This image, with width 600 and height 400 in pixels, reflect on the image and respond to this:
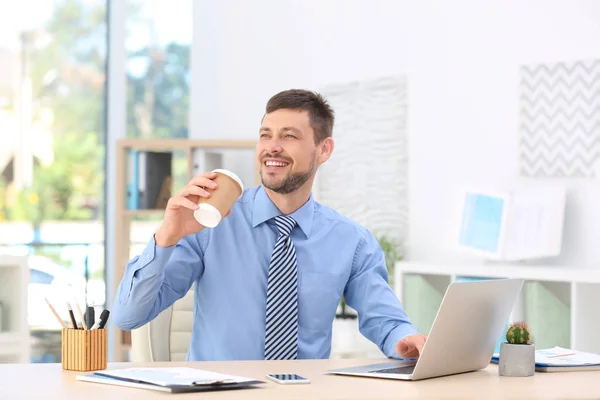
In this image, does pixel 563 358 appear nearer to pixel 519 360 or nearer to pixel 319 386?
pixel 519 360

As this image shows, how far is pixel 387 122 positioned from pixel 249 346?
2354 millimetres

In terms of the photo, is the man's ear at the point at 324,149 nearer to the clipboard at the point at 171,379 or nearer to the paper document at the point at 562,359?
the paper document at the point at 562,359

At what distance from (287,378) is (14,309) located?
2872 millimetres

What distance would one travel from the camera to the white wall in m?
3.86

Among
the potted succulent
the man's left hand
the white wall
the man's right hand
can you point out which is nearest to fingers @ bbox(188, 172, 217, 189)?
the man's right hand

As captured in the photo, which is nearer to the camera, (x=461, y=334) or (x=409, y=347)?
(x=461, y=334)

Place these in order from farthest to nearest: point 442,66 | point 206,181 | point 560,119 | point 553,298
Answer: point 442,66 → point 560,119 → point 553,298 → point 206,181

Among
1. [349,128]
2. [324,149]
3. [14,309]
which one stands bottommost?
[14,309]

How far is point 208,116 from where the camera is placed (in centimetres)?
597

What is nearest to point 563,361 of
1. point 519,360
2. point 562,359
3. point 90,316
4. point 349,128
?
point 562,359

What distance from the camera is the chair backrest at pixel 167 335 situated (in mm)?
2785

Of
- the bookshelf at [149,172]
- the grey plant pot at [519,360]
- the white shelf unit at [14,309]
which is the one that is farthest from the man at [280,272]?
the bookshelf at [149,172]

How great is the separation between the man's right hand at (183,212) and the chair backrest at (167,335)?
622 mm

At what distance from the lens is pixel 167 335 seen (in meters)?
2.83
